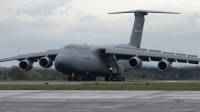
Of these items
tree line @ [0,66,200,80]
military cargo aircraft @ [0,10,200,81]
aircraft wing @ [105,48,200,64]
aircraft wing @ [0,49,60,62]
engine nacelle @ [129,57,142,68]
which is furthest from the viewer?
tree line @ [0,66,200,80]

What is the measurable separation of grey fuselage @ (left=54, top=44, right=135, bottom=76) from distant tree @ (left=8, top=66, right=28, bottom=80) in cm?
812

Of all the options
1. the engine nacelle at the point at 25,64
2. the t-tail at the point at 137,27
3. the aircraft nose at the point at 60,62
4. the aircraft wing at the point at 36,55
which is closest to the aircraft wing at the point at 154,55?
the aircraft nose at the point at 60,62

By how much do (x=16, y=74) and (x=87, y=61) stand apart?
973cm

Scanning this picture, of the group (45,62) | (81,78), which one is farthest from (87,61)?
(45,62)

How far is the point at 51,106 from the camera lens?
582 inches

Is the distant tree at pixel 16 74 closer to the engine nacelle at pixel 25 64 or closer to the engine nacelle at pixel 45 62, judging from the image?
the engine nacelle at pixel 25 64

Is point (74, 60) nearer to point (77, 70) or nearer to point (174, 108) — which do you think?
point (77, 70)

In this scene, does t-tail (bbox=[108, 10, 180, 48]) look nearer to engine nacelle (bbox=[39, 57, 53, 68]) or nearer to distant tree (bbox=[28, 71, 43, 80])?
distant tree (bbox=[28, 71, 43, 80])

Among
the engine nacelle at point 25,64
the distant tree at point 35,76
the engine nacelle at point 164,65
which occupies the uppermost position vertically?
the engine nacelle at point 25,64

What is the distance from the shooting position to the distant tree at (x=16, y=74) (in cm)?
5244

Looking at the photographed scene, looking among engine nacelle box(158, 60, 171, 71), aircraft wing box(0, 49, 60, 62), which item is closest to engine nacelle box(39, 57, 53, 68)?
aircraft wing box(0, 49, 60, 62)

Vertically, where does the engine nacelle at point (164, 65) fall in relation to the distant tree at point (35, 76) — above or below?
above

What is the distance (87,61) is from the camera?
46656mm

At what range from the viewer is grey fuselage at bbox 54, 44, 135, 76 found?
44.8m
